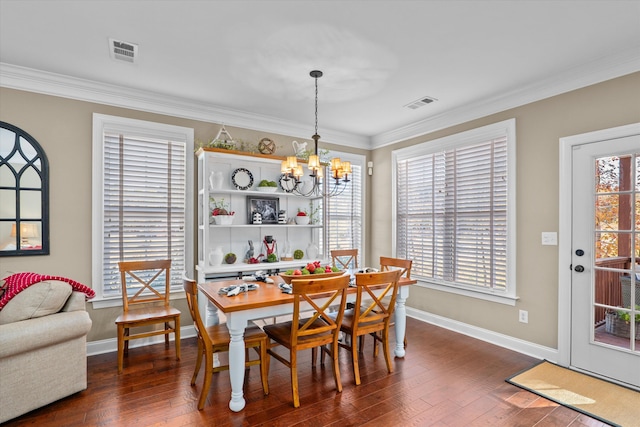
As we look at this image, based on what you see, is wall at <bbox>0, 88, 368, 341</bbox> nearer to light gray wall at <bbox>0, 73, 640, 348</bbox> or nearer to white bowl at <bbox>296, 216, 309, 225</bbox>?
light gray wall at <bbox>0, 73, 640, 348</bbox>

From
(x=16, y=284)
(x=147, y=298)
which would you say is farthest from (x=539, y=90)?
(x=16, y=284)

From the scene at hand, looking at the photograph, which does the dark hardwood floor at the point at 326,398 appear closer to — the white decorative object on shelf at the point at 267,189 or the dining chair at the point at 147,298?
the dining chair at the point at 147,298

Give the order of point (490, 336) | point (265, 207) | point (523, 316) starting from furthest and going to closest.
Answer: point (265, 207) < point (490, 336) < point (523, 316)

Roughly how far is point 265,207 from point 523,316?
3212mm

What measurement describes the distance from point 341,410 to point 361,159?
3879 mm

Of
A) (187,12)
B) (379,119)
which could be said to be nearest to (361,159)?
(379,119)

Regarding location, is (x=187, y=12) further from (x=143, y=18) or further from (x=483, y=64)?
(x=483, y=64)

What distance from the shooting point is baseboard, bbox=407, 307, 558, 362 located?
334 cm

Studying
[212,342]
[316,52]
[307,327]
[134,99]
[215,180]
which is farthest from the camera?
[215,180]

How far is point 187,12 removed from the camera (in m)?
2.29

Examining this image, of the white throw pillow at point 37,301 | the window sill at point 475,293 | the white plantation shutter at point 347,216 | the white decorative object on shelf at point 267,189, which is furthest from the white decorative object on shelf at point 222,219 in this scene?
the window sill at point 475,293

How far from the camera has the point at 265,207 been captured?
441 cm

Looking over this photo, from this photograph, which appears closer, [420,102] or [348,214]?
[420,102]

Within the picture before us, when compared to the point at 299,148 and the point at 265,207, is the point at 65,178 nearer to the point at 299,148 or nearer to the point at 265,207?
the point at 265,207
